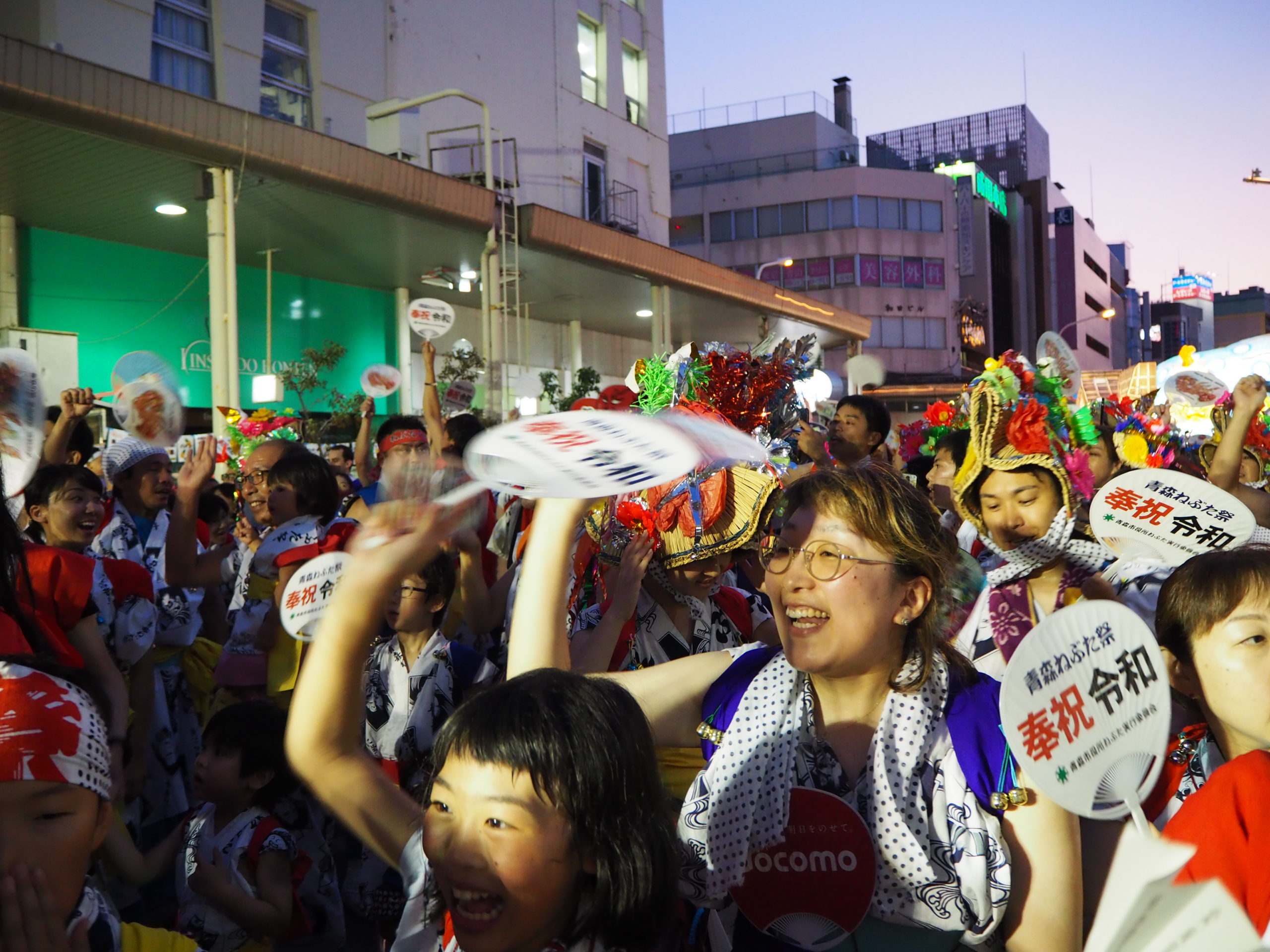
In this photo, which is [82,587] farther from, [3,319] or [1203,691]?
[3,319]

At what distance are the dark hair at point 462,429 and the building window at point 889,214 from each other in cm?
4031

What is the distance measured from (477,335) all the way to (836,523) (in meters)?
19.3

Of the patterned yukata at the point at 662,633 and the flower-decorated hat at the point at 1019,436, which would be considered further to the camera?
the flower-decorated hat at the point at 1019,436

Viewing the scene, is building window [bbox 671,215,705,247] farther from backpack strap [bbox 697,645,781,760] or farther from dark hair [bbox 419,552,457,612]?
backpack strap [bbox 697,645,781,760]

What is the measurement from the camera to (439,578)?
11.3 ft

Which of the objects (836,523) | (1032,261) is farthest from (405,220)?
(1032,261)

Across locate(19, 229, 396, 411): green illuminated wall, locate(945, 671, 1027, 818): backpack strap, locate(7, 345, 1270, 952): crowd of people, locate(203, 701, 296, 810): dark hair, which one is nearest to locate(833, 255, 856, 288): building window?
locate(19, 229, 396, 411): green illuminated wall

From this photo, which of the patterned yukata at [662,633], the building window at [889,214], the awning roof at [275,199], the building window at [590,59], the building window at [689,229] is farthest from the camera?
the building window at [689,229]

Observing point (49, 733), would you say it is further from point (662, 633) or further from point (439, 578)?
point (439, 578)

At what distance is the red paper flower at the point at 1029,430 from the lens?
3.37 m

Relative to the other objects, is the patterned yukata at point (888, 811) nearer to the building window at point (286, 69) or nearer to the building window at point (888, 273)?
the building window at point (286, 69)

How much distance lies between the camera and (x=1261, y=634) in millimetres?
1932

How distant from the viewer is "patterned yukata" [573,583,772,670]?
2816 millimetres

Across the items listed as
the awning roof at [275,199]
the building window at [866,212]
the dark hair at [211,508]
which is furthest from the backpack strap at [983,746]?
the building window at [866,212]
